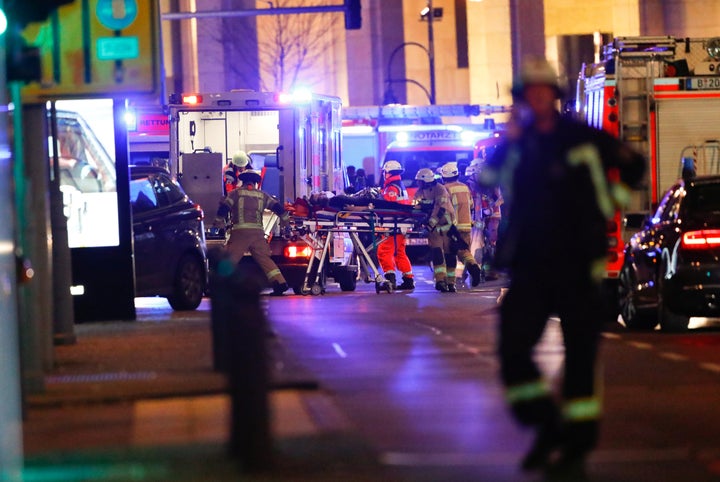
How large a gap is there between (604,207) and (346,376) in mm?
3871

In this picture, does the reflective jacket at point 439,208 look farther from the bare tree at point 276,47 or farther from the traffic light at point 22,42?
the bare tree at point 276,47

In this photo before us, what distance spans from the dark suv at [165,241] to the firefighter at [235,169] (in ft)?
11.8

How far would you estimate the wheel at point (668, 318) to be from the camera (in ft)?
46.4

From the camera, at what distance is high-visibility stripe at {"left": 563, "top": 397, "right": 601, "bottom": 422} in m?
7.16

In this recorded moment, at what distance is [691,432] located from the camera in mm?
8430

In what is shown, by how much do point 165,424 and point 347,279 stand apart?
13.7 metres

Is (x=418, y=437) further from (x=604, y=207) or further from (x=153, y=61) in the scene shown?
(x=153, y=61)

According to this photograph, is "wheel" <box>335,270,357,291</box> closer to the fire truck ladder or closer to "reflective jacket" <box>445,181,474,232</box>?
"reflective jacket" <box>445,181,474,232</box>

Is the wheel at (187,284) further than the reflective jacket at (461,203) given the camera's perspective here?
No

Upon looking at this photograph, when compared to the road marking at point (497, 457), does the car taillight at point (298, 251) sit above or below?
above

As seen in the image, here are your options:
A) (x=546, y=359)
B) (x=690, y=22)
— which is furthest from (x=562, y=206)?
(x=690, y=22)

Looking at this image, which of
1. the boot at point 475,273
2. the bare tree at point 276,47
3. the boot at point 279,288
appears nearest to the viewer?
the boot at point 279,288

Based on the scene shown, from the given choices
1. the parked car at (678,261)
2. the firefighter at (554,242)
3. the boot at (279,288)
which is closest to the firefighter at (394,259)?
the boot at (279,288)

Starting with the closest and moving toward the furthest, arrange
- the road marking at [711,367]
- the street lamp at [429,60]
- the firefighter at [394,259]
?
the road marking at [711,367], the firefighter at [394,259], the street lamp at [429,60]
